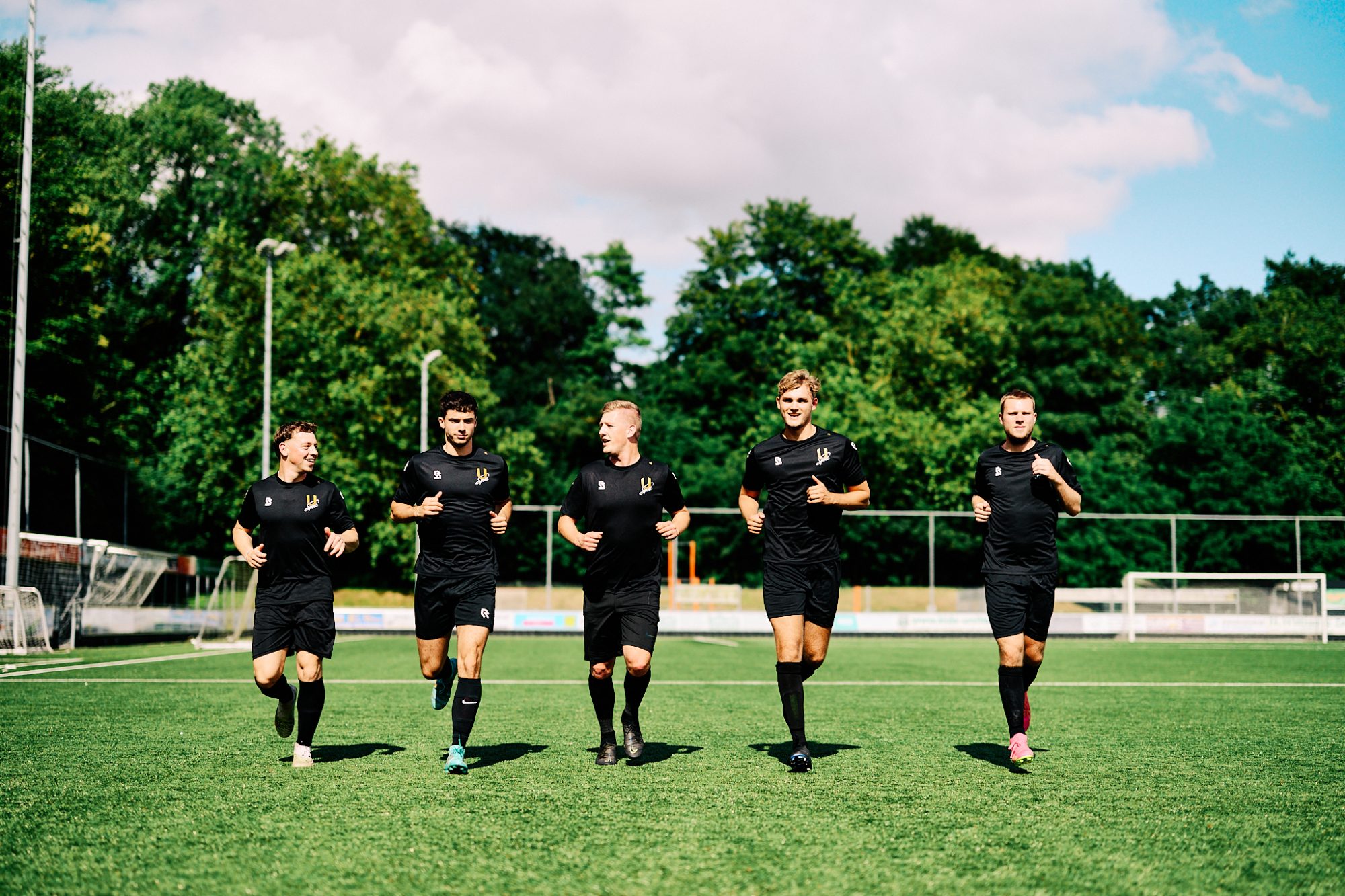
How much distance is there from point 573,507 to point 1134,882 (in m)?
4.10

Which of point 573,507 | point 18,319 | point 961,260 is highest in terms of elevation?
point 961,260

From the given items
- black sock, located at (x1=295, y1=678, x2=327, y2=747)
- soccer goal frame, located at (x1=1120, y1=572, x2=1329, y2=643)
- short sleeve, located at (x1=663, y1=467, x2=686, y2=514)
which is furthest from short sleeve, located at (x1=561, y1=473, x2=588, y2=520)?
soccer goal frame, located at (x1=1120, y1=572, x2=1329, y2=643)

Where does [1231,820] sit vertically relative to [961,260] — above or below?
below

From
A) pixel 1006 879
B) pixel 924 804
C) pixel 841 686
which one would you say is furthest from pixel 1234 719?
pixel 1006 879

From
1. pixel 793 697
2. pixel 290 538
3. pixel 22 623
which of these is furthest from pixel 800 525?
pixel 22 623

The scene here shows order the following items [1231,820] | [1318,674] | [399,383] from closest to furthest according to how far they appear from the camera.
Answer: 1. [1231,820]
2. [1318,674]
3. [399,383]

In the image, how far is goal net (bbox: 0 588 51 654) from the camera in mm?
18688

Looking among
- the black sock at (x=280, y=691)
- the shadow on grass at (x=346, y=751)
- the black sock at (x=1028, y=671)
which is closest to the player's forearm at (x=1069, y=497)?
the black sock at (x=1028, y=671)

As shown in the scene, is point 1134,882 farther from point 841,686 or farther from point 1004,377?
point 1004,377

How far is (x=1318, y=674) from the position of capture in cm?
1680

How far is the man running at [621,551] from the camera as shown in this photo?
755 centimetres

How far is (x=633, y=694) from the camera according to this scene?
7.83 meters

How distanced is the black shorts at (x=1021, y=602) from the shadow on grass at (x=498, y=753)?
121 inches

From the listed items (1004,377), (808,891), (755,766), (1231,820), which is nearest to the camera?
(808,891)
